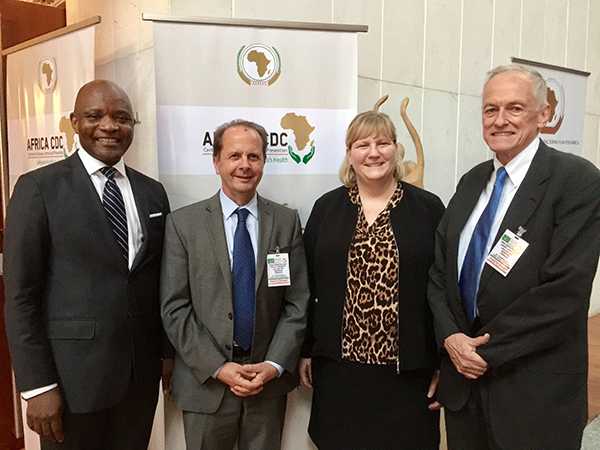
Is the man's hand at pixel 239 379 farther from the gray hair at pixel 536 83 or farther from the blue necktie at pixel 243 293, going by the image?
the gray hair at pixel 536 83

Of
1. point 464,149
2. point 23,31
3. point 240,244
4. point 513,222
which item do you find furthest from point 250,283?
point 23,31

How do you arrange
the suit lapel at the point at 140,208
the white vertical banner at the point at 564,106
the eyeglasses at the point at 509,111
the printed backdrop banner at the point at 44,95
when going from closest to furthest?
the eyeglasses at the point at 509,111 < the suit lapel at the point at 140,208 < the printed backdrop banner at the point at 44,95 < the white vertical banner at the point at 564,106

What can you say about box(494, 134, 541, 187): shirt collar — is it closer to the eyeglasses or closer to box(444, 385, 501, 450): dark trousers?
the eyeglasses

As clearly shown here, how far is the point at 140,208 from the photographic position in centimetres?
185

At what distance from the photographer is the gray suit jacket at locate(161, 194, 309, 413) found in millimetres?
1836

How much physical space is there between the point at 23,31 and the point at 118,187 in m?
2.11

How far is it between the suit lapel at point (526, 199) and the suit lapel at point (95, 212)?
119 centimetres

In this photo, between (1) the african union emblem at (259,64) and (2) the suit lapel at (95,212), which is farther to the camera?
(1) the african union emblem at (259,64)

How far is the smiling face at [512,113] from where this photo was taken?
1.67 m

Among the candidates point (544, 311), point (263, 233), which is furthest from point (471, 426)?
point (263, 233)

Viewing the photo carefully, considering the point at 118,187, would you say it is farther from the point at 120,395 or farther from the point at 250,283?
the point at 120,395

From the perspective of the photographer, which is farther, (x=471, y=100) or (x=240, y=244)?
(x=471, y=100)

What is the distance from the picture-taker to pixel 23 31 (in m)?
3.25

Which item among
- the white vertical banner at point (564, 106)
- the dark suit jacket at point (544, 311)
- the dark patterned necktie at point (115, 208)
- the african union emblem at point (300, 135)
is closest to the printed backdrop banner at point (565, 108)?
the white vertical banner at point (564, 106)
